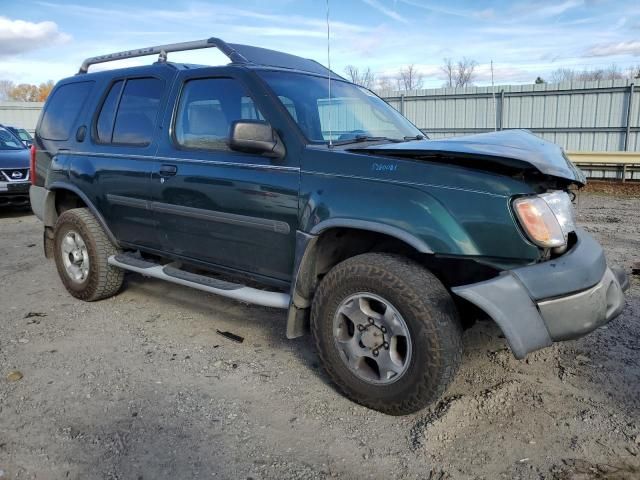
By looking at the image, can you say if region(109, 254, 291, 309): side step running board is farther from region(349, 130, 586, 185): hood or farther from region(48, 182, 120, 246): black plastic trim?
region(349, 130, 586, 185): hood

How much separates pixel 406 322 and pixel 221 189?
1.59 m

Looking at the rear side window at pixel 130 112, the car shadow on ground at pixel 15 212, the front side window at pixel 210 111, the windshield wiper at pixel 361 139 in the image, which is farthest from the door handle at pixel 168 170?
the car shadow on ground at pixel 15 212

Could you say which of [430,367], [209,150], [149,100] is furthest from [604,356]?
[149,100]

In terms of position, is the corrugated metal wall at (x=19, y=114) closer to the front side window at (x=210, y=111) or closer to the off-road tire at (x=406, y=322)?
the front side window at (x=210, y=111)

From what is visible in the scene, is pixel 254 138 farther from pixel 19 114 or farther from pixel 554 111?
pixel 19 114

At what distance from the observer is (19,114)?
25.8 m

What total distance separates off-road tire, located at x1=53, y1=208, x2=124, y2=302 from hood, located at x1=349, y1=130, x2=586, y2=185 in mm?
2680

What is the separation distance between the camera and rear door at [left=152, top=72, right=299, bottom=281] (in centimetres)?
341

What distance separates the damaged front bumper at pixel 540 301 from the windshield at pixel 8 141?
10.9 m

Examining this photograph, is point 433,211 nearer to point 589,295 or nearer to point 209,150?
point 589,295

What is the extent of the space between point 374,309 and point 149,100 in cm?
258

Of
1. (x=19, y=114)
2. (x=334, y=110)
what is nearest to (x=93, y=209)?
(x=334, y=110)

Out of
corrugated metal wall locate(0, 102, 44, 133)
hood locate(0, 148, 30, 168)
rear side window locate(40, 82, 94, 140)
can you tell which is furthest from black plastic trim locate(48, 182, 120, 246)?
corrugated metal wall locate(0, 102, 44, 133)

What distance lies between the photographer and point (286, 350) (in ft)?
12.9
